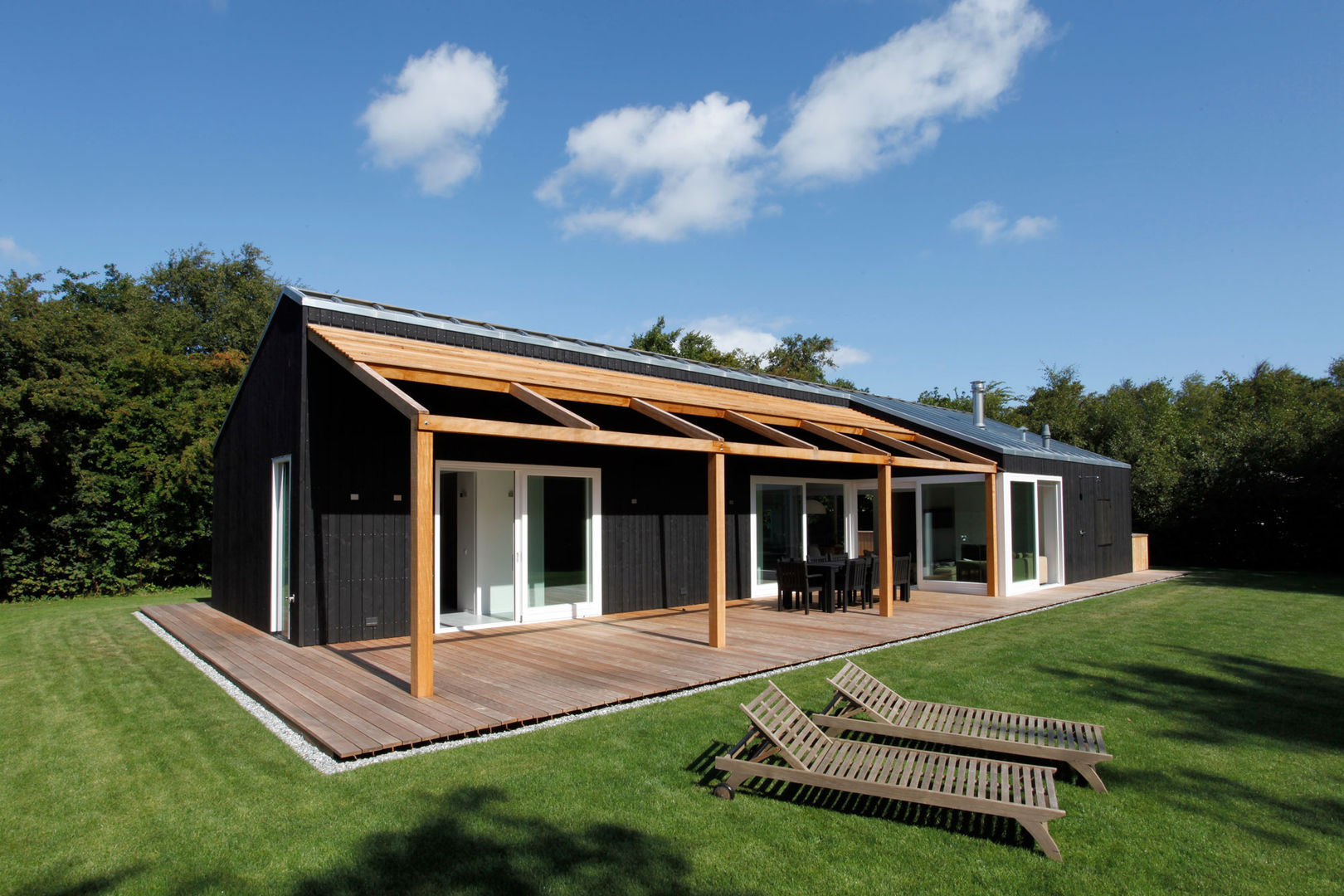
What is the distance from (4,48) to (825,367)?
31.1m

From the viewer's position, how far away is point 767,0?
11.9 metres

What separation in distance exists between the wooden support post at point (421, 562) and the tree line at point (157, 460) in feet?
40.0

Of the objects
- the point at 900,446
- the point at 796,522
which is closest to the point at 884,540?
the point at 900,446

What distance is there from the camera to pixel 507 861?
2928 millimetres

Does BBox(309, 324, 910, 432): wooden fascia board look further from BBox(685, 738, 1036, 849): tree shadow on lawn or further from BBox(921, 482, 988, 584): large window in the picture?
BBox(685, 738, 1036, 849): tree shadow on lawn

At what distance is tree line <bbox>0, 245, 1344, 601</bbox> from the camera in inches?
535

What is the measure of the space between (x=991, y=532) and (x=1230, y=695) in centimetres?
592

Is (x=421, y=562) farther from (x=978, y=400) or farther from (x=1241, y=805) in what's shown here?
(x=978, y=400)

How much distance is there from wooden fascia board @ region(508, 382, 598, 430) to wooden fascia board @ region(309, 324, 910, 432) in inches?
10.7

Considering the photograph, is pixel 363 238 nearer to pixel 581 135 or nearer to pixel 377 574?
pixel 581 135

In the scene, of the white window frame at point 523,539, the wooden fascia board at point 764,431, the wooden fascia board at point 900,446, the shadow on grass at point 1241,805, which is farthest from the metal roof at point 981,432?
the shadow on grass at point 1241,805

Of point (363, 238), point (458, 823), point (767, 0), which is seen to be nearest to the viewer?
point (458, 823)

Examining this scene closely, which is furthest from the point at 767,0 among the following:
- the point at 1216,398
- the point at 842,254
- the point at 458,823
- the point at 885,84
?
the point at 1216,398

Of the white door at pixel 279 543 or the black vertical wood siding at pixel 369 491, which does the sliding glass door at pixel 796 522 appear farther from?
the white door at pixel 279 543
